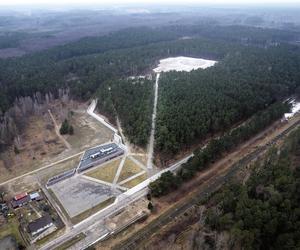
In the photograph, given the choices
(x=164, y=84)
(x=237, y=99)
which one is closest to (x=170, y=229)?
(x=237, y=99)

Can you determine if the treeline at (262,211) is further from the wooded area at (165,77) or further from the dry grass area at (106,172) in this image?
the dry grass area at (106,172)

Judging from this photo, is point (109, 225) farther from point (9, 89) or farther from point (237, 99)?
point (9, 89)

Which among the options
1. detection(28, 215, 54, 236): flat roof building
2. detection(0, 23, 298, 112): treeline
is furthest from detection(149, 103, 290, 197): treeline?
detection(0, 23, 298, 112): treeline

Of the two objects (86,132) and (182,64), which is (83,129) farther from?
(182,64)

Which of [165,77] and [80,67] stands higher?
[165,77]

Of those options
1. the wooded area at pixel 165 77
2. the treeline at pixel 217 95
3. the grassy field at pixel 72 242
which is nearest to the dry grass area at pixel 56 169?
the wooded area at pixel 165 77

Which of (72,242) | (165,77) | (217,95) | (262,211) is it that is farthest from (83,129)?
(262,211)
